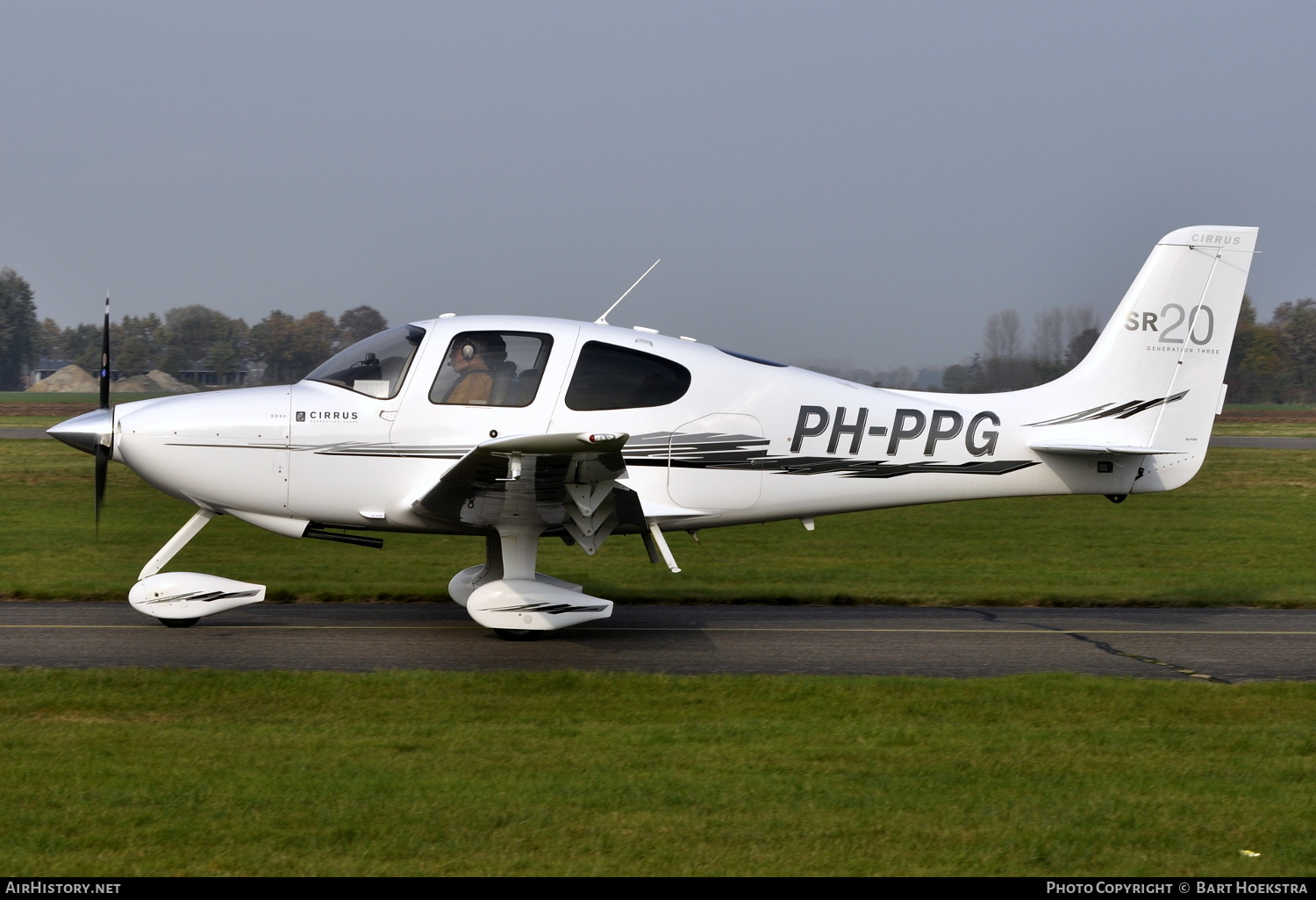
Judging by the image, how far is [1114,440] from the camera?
9.81m

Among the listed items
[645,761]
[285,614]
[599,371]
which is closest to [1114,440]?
[599,371]

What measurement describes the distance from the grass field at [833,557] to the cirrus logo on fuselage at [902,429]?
2.05m

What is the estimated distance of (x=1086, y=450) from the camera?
9.44 meters

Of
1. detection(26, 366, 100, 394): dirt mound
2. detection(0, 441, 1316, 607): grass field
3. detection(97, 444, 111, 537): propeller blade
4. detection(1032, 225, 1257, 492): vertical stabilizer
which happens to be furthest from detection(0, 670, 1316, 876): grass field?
detection(26, 366, 100, 394): dirt mound

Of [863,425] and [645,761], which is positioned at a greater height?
[863,425]

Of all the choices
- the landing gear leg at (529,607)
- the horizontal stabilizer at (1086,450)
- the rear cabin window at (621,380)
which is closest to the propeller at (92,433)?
the landing gear leg at (529,607)

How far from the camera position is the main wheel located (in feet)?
27.6

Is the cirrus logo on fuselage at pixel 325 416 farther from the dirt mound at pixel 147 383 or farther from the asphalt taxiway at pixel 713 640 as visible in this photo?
the dirt mound at pixel 147 383

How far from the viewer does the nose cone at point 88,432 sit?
839 centimetres

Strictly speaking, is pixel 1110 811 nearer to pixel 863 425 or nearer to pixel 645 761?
pixel 645 761

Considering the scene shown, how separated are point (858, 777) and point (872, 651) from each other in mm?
3246

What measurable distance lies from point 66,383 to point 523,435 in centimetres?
3339

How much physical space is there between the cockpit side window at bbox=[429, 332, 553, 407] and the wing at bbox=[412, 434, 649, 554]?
632 millimetres

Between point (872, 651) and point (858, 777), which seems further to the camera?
point (872, 651)
